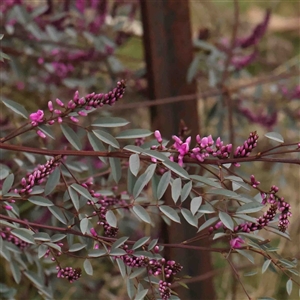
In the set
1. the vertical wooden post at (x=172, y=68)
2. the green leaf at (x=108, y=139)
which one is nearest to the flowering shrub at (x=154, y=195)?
the green leaf at (x=108, y=139)

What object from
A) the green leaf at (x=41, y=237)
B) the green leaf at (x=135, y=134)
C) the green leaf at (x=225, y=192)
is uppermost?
the green leaf at (x=135, y=134)

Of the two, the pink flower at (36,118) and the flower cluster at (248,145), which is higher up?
the pink flower at (36,118)

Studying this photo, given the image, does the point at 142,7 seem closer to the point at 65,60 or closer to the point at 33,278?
the point at 65,60

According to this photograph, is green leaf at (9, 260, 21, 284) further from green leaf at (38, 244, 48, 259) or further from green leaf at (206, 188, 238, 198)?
green leaf at (206, 188, 238, 198)

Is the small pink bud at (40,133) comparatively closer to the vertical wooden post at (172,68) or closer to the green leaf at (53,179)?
the green leaf at (53,179)

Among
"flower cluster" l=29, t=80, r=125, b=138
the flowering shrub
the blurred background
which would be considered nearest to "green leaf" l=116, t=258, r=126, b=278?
the flowering shrub

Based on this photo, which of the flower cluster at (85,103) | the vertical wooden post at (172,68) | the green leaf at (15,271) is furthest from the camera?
the vertical wooden post at (172,68)

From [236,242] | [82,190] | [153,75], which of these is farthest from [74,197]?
[153,75]

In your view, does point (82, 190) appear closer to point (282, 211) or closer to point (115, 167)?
point (115, 167)

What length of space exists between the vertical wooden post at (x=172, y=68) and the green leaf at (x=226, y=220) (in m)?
0.33

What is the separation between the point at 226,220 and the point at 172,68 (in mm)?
404

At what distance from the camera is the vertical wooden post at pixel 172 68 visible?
69 cm

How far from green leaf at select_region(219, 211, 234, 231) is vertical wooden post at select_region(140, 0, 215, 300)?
0.33m

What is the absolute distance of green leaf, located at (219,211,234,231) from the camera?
34 centimetres
